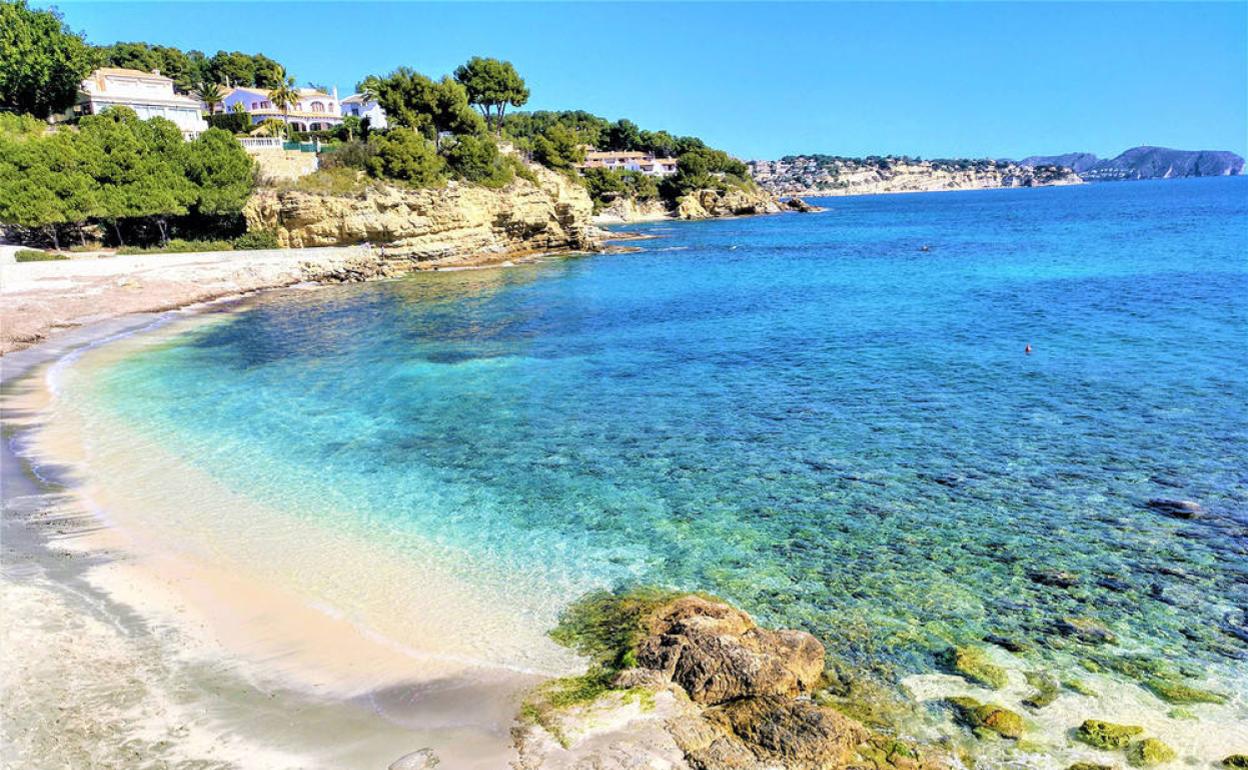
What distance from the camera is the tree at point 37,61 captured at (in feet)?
207

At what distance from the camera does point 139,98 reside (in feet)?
245

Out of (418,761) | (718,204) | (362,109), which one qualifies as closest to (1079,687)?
(418,761)

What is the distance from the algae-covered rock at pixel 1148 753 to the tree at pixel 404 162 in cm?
5743

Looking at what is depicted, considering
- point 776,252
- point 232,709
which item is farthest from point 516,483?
point 776,252

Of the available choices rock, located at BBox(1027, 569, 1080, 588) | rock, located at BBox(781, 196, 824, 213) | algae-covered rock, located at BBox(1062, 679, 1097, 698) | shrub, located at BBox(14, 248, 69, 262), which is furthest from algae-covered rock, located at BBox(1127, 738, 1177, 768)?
rock, located at BBox(781, 196, 824, 213)

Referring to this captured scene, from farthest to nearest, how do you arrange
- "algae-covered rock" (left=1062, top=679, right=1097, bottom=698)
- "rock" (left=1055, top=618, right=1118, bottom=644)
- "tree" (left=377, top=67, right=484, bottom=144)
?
"tree" (left=377, top=67, right=484, bottom=144), "rock" (left=1055, top=618, right=1118, bottom=644), "algae-covered rock" (left=1062, top=679, right=1097, bottom=698)

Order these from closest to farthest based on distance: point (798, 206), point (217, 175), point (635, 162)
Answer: point (217, 175), point (635, 162), point (798, 206)

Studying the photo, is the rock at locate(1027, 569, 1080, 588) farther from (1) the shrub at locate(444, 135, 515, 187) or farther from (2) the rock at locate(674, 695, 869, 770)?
(1) the shrub at locate(444, 135, 515, 187)

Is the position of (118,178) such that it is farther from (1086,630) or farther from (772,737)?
(1086,630)

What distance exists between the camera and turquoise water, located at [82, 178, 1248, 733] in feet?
36.7

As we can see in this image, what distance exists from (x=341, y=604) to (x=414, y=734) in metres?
3.65

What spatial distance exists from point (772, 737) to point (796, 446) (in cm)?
1041

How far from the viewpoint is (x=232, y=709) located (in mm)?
8484

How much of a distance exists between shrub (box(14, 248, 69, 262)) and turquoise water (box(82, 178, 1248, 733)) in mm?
19929
